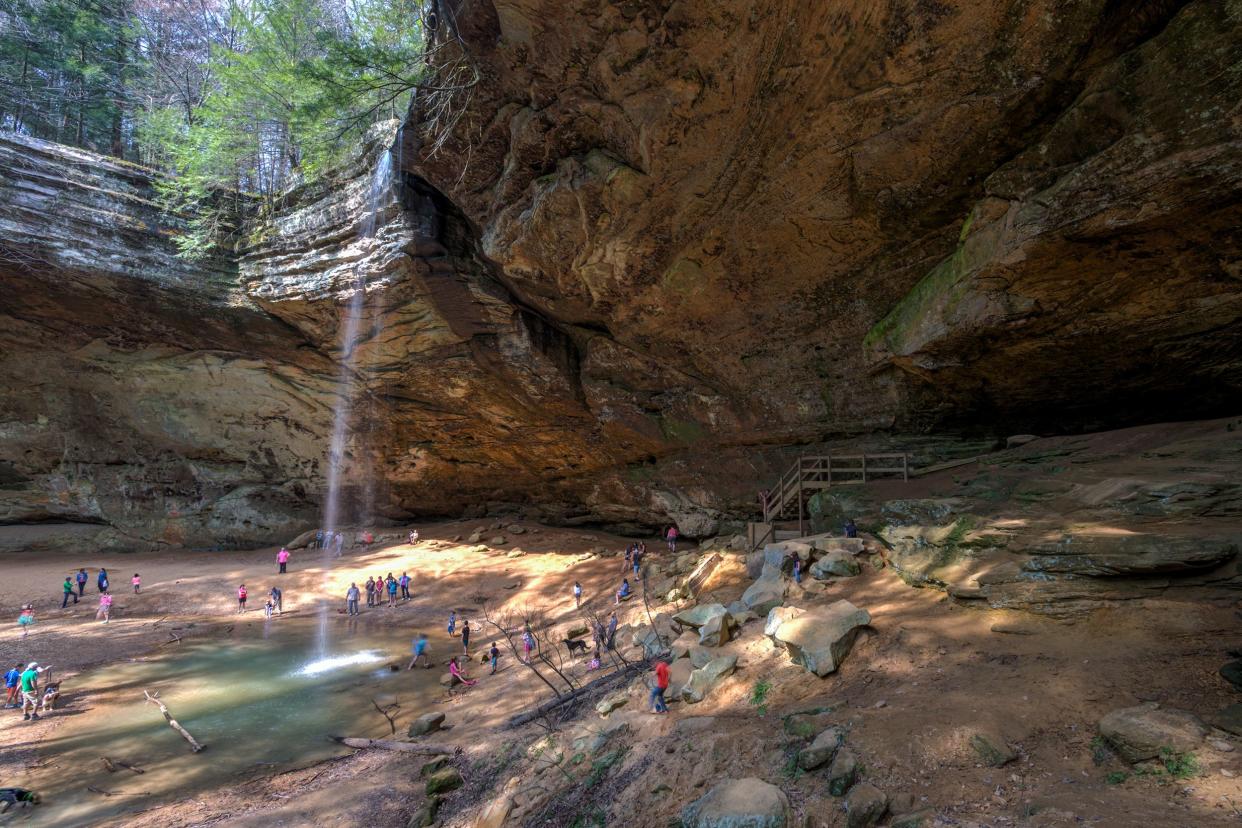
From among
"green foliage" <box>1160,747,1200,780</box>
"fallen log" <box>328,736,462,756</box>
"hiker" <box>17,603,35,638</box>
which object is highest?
"green foliage" <box>1160,747,1200,780</box>

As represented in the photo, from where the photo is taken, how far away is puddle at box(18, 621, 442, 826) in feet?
29.8

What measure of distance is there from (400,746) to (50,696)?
327 inches

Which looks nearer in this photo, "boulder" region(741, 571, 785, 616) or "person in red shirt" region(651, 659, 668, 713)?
"person in red shirt" region(651, 659, 668, 713)

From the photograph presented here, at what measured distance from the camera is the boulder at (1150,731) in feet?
13.2

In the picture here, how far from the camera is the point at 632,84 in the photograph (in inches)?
385

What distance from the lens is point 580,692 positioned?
9.90 meters

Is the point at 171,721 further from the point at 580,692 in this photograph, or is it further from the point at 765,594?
the point at 765,594

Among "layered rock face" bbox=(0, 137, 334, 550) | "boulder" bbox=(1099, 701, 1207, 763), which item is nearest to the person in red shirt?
"boulder" bbox=(1099, 701, 1207, 763)

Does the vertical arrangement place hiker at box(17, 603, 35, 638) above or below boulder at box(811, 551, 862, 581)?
below

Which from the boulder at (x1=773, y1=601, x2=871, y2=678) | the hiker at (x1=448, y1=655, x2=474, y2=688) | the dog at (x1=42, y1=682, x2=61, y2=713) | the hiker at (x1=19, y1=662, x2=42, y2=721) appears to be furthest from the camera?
the hiker at (x1=448, y1=655, x2=474, y2=688)

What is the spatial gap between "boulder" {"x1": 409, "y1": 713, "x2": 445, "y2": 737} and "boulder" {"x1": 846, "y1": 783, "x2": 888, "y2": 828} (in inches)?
347

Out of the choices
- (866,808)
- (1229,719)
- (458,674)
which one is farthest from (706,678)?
(458,674)

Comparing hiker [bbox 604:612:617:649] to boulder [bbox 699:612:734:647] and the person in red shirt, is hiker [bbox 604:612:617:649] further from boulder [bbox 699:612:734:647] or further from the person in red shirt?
the person in red shirt

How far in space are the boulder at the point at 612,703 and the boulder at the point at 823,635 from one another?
2703mm
